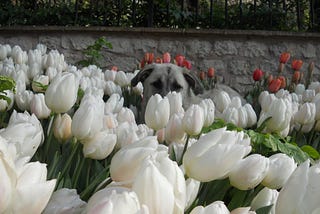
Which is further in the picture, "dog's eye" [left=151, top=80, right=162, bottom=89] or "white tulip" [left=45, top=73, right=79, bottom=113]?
"dog's eye" [left=151, top=80, right=162, bottom=89]

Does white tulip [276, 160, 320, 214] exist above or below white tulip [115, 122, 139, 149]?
above

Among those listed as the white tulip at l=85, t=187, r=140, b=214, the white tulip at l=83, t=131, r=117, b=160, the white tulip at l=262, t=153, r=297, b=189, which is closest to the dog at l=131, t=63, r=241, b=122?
the white tulip at l=83, t=131, r=117, b=160

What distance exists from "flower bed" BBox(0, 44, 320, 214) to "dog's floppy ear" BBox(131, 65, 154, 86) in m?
1.99

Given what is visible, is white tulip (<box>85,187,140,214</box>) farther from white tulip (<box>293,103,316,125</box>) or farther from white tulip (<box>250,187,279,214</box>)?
white tulip (<box>293,103,316,125</box>)

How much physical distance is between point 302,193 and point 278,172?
374mm

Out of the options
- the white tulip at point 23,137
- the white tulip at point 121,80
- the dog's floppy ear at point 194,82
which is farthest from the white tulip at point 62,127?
the dog's floppy ear at point 194,82

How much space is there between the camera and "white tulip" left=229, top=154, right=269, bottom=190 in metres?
1.22

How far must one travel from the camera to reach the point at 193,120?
1607 millimetres

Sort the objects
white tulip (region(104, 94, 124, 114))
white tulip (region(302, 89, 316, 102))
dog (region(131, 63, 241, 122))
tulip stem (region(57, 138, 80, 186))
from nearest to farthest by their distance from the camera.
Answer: tulip stem (region(57, 138, 80, 186)) → white tulip (region(104, 94, 124, 114)) → white tulip (region(302, 89, 316, 102)) → dog (region(131, 63, 241, 122))

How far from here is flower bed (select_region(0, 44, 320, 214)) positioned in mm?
794

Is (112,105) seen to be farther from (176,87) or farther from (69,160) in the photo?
(176,87)

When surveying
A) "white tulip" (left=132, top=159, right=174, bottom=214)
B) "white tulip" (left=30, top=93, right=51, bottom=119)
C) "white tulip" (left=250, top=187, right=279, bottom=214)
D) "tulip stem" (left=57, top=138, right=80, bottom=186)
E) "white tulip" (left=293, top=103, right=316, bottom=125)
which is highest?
"white tulip" (left=132, top=159, right=174, bottom=214)

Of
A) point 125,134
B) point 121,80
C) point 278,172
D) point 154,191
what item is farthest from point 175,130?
point 121,80

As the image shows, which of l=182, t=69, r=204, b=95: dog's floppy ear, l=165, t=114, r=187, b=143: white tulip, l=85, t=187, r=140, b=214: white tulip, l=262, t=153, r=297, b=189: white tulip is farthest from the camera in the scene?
l=182, t=69, r=204, b=95: dog's floppy ear
